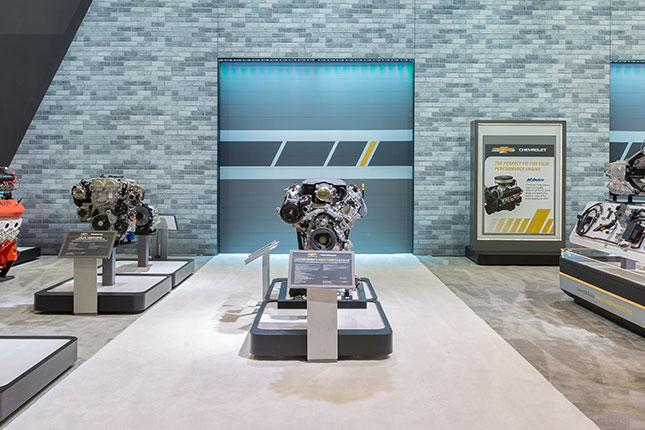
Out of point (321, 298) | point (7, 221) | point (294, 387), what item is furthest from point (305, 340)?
point (7, 221)

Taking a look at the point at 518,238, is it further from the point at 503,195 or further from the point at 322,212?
the point at 322,212

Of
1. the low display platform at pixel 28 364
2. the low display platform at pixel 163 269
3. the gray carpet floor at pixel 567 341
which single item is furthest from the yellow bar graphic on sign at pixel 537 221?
the low display platform at pixel 28 364

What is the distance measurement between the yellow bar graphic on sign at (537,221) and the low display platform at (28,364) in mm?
7466

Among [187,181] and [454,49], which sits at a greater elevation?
[454,49]

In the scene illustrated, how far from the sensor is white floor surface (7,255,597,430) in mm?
2830

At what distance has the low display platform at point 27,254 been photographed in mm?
8062

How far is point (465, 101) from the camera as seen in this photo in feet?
30.0

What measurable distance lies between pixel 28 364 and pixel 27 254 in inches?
235

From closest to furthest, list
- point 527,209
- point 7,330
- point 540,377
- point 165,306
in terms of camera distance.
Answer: point 540,377 → point 7,330 → point 165,306 → point 527,209

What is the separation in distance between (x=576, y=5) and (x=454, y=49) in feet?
8.02

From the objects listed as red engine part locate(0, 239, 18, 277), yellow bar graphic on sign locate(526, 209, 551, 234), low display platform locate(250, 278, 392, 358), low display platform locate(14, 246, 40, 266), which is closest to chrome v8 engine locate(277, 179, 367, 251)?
low display platform locate(250, 278, 392, 358)

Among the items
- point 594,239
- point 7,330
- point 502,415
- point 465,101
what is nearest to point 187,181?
point 7,330

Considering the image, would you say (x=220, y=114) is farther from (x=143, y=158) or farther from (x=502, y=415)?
(x=502, y=415)

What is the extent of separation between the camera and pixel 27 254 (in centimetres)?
830
